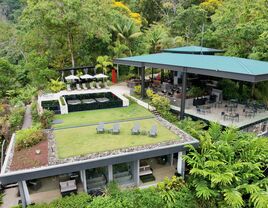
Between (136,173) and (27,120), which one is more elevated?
(27,120)

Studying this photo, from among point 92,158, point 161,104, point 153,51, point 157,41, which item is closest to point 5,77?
point 161,104

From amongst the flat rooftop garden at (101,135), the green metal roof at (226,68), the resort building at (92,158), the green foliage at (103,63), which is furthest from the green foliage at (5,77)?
the green metal roof at (226,68)

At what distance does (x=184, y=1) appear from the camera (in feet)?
164

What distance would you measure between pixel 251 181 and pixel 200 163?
109 inches

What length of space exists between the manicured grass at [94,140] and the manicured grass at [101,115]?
1478mm

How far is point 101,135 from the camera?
46.4 feet

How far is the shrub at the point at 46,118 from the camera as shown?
15.9m

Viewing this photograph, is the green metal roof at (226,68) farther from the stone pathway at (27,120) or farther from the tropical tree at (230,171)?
the stone pathway at (27,120)

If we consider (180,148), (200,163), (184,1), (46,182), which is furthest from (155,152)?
(184,1)

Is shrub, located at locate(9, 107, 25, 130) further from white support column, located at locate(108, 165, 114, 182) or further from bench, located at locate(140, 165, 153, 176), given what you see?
bench, located at locate(140, 165, 153, 176)

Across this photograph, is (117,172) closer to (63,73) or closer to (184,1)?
(63,73)

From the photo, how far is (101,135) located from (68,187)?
11.7 feet

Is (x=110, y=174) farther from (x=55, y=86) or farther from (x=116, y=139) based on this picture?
(x=55, y=86)

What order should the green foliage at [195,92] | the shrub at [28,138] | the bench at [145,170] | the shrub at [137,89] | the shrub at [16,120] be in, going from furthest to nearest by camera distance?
the shrub at [137,89] → the green foliage at [195,92] → the shrub at [16,120] → the bench at [145,170] → the shrub at [28,138]
